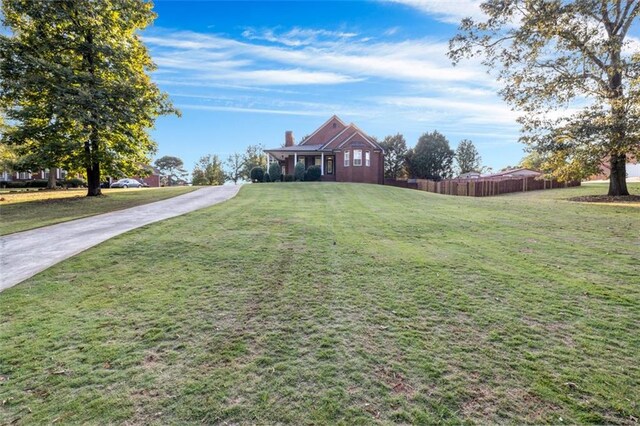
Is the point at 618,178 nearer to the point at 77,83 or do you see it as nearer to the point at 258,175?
the point at 258,175

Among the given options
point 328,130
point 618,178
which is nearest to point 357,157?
point 328,130

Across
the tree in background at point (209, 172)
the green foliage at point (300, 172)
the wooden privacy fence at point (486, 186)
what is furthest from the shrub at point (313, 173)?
the tree in background at point (209, 172)

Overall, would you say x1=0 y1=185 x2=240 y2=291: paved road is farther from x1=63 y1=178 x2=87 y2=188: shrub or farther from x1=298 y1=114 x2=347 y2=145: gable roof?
x1=63 y1=178 x2=87 y2=188: shrub

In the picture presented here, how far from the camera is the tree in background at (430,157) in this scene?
168 ft

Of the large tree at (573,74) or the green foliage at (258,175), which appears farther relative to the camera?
the green foliage at (258,175)

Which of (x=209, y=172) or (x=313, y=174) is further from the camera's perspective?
(x=209, y=172)

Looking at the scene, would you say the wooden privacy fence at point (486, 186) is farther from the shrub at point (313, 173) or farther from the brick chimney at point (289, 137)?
the brick chimney at point (289, 137)

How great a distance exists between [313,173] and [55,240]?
80.1 ft

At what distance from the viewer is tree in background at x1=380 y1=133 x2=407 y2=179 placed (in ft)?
176

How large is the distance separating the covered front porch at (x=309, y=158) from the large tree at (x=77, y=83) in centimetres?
1621

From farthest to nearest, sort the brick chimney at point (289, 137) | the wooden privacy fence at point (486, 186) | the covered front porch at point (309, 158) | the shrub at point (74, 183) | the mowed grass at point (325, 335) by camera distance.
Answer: the brick chimney at point (289, 137)
the shrub at point (74, 183)
the covered front porch at point (309, 158)
the wooden privacy fence at point (486, 186)
the mowed grass at point (325, 335)

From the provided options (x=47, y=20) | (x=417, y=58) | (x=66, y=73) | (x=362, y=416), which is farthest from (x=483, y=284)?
(x=47, y=20)

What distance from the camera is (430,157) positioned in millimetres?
51438

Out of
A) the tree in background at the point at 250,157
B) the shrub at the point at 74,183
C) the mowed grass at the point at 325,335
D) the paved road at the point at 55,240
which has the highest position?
the tree in background at the point at 250,157
